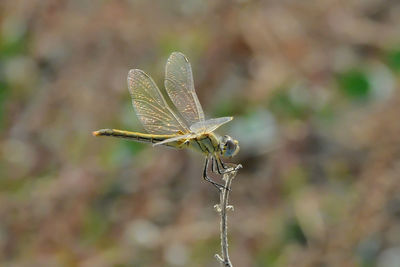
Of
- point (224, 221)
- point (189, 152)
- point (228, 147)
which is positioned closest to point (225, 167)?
point (228, 147)

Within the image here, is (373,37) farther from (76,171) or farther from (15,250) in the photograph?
(15,250)

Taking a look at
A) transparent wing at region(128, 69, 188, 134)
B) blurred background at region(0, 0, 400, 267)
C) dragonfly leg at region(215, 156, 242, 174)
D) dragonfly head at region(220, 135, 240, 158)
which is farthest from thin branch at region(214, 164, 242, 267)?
blurred background at region(0, 0, 400, 267)

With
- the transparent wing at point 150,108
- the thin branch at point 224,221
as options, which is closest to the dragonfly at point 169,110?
the transparent wing at point 150,108

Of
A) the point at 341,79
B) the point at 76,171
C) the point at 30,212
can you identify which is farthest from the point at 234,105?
the point at 30,212

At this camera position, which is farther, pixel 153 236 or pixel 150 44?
pixel 150 44

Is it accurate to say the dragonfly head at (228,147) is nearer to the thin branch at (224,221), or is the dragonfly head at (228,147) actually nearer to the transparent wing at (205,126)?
the transparent wing at (205,126)
